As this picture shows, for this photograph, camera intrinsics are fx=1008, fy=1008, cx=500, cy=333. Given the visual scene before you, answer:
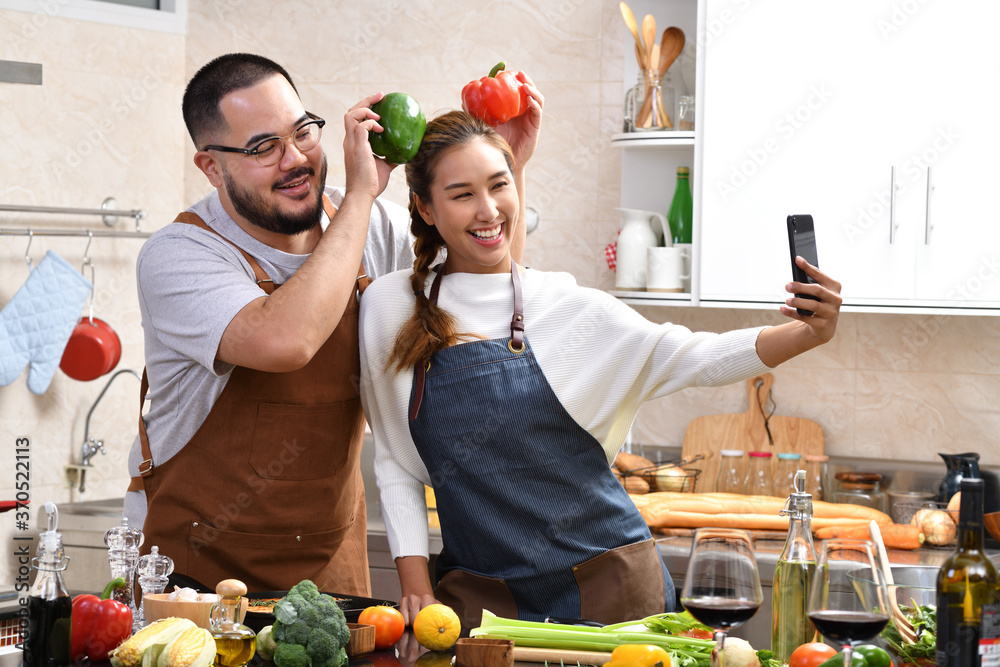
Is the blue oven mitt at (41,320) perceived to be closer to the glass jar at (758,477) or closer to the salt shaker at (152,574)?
the salt shaker at (152,574)

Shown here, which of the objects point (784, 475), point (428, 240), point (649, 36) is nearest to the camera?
point (428, 240)

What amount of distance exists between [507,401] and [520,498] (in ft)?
0.53

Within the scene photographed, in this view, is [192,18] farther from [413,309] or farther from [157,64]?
[413,309]

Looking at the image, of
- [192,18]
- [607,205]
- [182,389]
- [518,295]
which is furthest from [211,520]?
[192,18]

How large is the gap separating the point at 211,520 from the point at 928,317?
2.16m

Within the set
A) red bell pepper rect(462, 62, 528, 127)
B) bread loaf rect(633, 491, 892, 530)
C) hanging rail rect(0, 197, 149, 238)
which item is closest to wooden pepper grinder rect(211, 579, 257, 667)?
red bell pepper rect(462, 62, 528, 127)

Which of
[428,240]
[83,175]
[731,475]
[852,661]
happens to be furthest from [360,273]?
[83,175]

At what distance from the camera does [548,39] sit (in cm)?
322

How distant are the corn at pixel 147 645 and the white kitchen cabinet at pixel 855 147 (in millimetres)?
1907

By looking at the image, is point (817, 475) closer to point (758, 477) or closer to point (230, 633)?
point (758, 477)

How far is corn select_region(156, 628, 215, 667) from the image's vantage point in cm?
120

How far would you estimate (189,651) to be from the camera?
1.21 m

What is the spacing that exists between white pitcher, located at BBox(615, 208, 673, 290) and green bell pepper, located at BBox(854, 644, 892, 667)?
1866mm

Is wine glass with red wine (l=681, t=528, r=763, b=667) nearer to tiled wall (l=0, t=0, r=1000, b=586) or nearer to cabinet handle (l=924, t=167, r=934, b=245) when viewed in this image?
cabinet handle (l=924, t=167, r=934, b=245)
